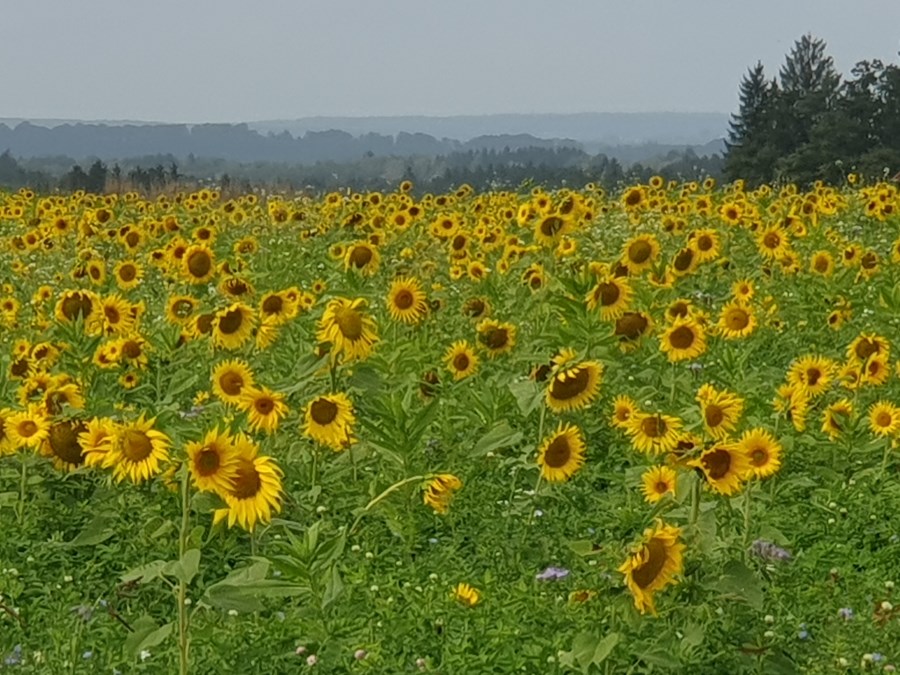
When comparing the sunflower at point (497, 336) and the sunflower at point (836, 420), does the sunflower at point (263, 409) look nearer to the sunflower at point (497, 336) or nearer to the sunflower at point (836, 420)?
the sunflower at point (497, 336)

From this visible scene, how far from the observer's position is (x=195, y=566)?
2174mm

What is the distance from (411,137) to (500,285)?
47.2 m

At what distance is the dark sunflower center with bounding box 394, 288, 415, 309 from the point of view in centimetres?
438

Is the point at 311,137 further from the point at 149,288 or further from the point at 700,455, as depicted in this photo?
the point at 700,455

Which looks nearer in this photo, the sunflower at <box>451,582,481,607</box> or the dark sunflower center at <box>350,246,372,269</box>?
the sunflower at <box>451,582,481,607</box>

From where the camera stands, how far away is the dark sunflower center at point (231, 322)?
156 inches

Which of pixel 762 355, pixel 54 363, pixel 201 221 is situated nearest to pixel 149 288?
pixel 201 221

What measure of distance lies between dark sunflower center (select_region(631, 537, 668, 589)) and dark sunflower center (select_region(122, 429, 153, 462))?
99 centimetres

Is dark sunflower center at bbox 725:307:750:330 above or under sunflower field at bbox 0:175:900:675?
above

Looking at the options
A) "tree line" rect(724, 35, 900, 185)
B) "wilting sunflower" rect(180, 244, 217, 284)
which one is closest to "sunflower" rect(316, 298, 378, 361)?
"wilting sunflower" rect(180, 244, 217, 284)

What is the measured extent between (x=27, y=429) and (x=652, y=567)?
183cm

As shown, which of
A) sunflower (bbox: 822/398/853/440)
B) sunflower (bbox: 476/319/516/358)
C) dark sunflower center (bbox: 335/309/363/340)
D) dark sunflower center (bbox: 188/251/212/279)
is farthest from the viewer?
dark sunflower center (bbox: 188/251/212/279)

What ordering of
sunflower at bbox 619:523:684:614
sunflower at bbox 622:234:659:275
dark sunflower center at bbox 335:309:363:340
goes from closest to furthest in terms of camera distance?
sunflower at bbox 619:523:684:614, dark sunflower center at bbox 335:309:363:340, sunflower at bbox 622:234:659:275

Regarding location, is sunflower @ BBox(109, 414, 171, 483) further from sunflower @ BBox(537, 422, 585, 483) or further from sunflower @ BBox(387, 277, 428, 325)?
sunflower @ BBox(387, 277, 428, 325)
